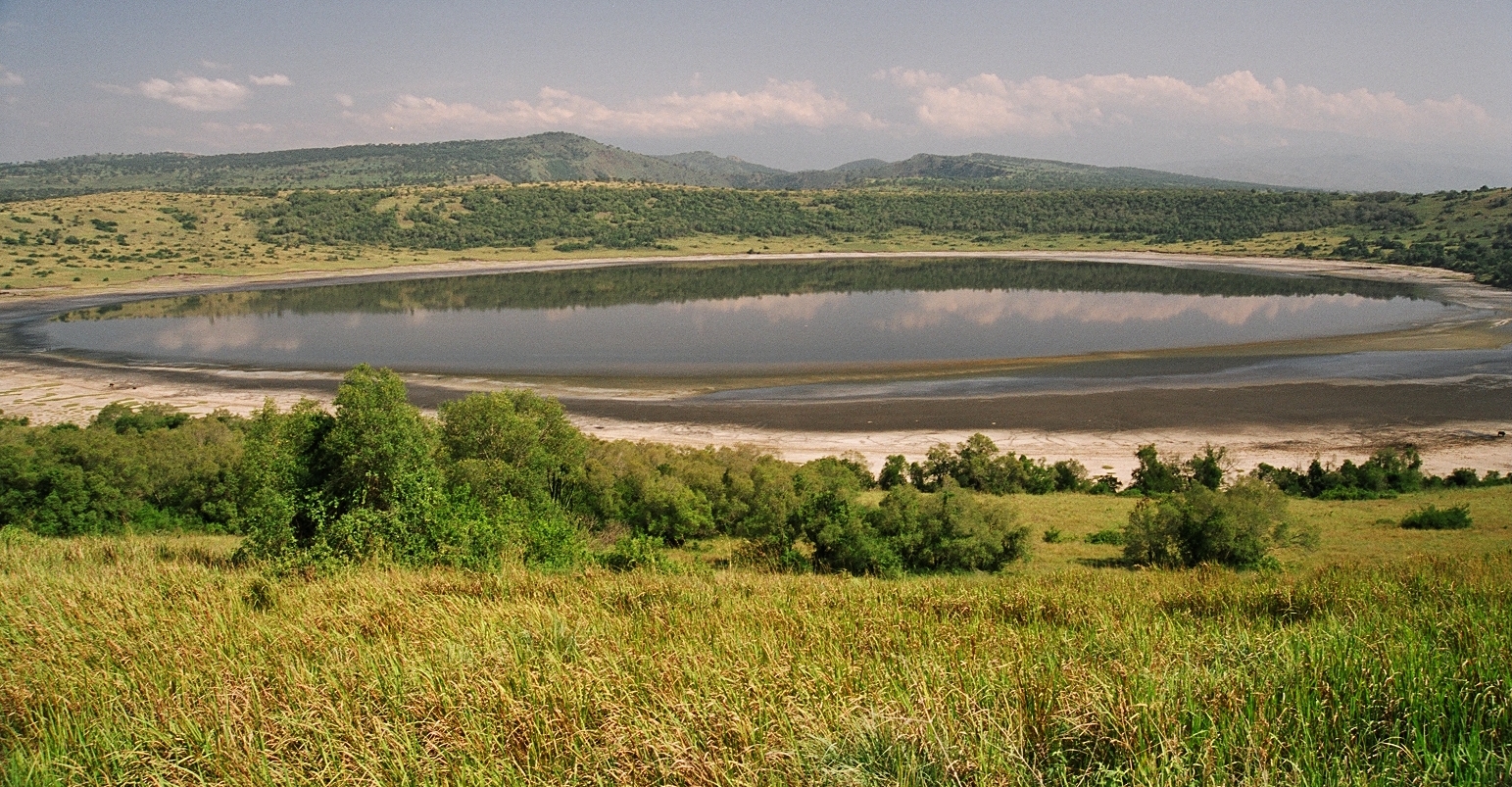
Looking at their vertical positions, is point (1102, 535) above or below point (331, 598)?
below

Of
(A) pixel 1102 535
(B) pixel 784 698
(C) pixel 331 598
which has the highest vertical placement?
(B) pixel 784 698

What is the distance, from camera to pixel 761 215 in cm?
15725

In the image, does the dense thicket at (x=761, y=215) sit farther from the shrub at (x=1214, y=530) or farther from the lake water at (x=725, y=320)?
the shrub at (x=1214, y=530)

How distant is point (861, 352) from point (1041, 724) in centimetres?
5147

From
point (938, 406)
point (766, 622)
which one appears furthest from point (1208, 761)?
point (938, 406)

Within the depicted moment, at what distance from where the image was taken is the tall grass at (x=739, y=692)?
12.0ft

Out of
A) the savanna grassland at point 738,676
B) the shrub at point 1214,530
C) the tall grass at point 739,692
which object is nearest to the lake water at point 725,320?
the shrub at point 1214,530

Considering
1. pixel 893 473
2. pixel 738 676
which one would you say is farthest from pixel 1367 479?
pixel 738 676

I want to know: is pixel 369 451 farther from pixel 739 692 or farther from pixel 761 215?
pixel 761 215

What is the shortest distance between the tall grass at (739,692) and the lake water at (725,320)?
4446cm

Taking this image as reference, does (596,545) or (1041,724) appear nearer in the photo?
(1041,724)

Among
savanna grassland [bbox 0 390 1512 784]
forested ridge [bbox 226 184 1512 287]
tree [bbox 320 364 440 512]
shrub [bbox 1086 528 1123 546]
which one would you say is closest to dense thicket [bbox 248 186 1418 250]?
forested ridge [bbox 226 184 1512 287]

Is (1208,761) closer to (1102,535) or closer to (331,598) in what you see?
(331,598)

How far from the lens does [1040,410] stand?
129ft
